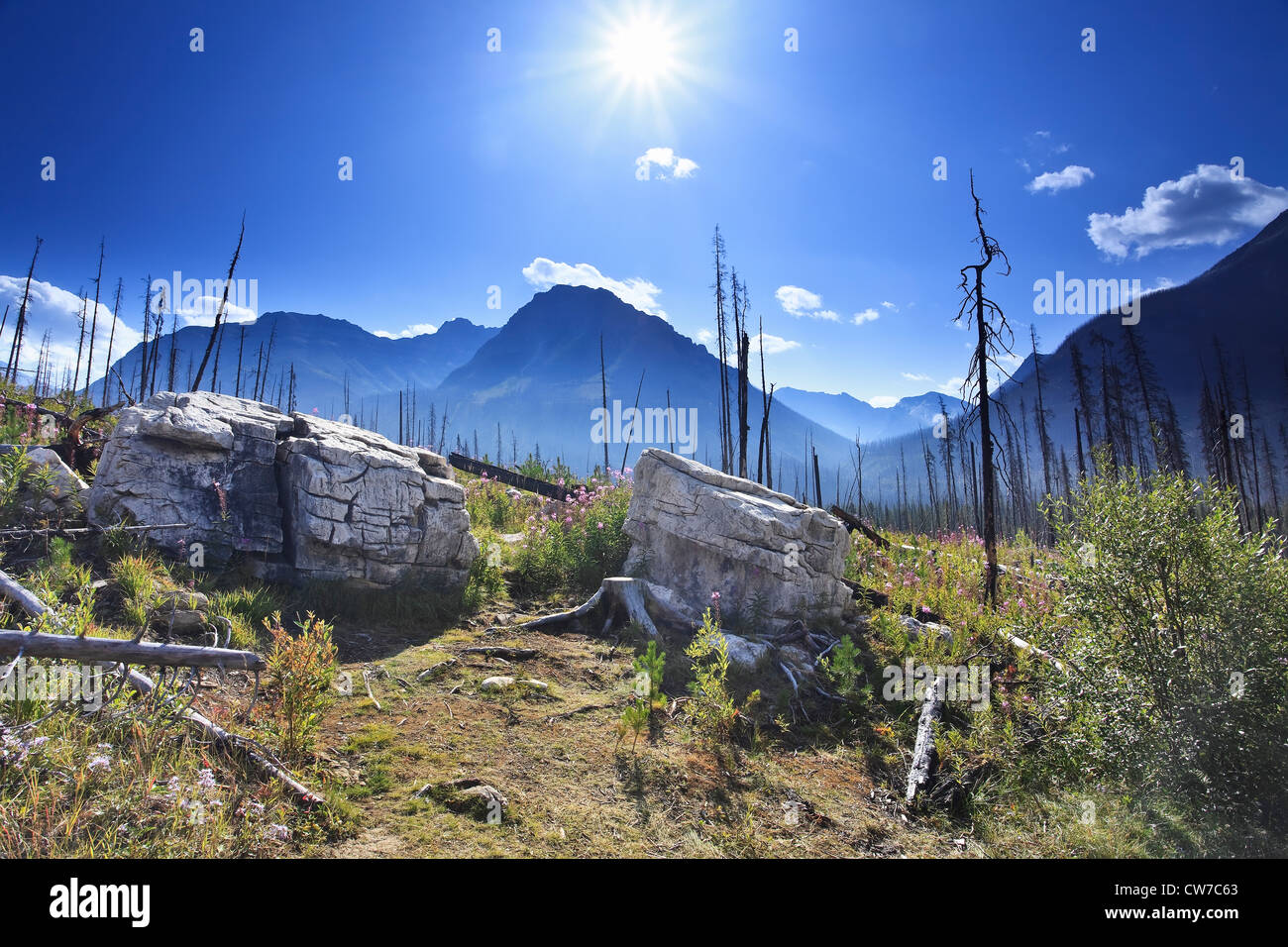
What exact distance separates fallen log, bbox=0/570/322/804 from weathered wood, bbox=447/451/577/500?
32.8ft

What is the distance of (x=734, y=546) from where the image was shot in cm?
931

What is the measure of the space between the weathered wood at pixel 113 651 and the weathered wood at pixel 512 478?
33.9ft

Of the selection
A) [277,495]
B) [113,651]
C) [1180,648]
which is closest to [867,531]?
[1180,648]

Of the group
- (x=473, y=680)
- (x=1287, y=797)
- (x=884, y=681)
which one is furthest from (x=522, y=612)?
(x=1287, y=797)

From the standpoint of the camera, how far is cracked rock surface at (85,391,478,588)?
7.46 m

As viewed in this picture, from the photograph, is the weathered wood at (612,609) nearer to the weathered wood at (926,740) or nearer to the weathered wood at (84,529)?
the weathered wood at (926,740)

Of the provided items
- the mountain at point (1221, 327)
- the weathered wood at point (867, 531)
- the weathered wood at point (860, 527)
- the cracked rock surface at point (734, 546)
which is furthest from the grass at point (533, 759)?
the mountain at point (1221, 327)

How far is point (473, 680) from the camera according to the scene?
254 inches

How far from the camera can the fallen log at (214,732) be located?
12.2ft

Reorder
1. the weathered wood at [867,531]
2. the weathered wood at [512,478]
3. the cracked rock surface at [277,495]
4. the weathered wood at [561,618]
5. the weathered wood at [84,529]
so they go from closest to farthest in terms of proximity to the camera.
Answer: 1. the weathered wood at [84,529]
2. the cracked rock surface at [277,495]
3. the weathered wood at [561,618]
4. the weathered wood at [867,531]
5. the weathered wood at [512,478]

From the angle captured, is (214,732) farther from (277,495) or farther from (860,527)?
(860,527)

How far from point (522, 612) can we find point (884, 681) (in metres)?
5.74

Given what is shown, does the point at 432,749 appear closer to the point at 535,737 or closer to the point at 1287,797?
the point at 535,737

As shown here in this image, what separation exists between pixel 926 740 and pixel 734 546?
4.16m
